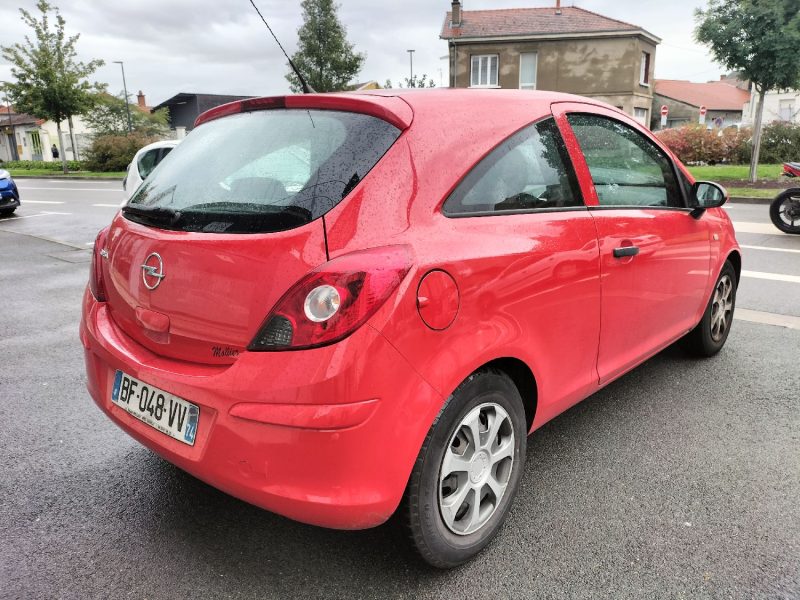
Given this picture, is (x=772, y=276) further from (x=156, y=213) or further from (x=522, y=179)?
(x=156, y=213)

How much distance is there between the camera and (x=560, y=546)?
90.4 inches

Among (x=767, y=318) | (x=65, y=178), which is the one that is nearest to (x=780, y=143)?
(x=767, y=318)

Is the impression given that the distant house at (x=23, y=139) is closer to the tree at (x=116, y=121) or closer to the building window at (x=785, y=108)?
the tree at (x=116, y=121)

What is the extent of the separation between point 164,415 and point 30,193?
22.2m

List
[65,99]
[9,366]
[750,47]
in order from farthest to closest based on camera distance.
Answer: [65,99], [750,47], [9,366]

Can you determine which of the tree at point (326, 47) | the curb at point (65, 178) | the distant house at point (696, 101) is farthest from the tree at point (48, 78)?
the distant house at point (696, 101)

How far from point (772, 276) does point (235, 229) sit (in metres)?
6.40

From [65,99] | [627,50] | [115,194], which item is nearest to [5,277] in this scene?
[115,194]

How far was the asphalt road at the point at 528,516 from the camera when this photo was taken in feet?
6.94

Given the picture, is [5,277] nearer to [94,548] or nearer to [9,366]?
[9,366]

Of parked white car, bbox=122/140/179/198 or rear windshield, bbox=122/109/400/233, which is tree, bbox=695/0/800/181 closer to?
parked white car, bbox=122/140/179/198

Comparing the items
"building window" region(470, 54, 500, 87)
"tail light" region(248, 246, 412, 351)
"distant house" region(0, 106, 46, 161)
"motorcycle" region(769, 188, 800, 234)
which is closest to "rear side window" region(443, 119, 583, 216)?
"tail light" region(248, 246, 412, 351)

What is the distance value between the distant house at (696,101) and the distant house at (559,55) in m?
21.0

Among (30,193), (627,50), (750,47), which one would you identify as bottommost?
(30,193)
